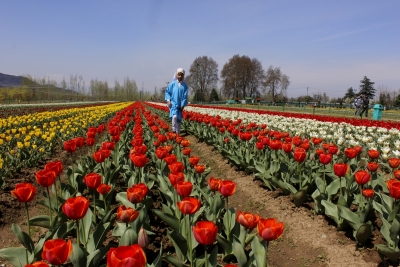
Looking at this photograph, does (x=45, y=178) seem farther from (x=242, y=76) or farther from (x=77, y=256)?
(x=242, y=76)

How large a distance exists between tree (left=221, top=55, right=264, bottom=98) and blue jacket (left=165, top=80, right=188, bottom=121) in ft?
196

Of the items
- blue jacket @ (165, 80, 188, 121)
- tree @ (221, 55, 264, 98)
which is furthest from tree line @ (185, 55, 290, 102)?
blue jacket @ (165, 80, 188, 121)

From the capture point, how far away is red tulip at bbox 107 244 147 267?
1241 millimetres

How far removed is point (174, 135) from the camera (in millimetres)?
5766

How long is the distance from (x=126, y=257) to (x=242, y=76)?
68009 millimetres

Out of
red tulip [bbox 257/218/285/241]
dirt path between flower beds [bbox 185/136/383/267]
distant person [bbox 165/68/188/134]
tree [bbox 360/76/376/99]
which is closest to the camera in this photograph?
red tulip [bbox 257/218/285/241]

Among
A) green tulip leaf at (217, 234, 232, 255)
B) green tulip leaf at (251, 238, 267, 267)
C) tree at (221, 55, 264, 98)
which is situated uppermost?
tree at (221, 55, 264, 98)

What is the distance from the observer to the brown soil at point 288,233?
3105 mm

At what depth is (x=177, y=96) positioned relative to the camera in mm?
8234

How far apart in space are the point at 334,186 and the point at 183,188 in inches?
90.7

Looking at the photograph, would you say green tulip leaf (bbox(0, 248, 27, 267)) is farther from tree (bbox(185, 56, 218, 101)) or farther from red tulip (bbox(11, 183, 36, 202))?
tree (bbox(185, 56, 218, 101))

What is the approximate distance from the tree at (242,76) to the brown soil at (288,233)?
6352 centimetres

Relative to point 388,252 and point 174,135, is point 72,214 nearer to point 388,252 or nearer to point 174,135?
point 388,252

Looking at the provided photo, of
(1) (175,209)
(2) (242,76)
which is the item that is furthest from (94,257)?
(2) (242,76)
